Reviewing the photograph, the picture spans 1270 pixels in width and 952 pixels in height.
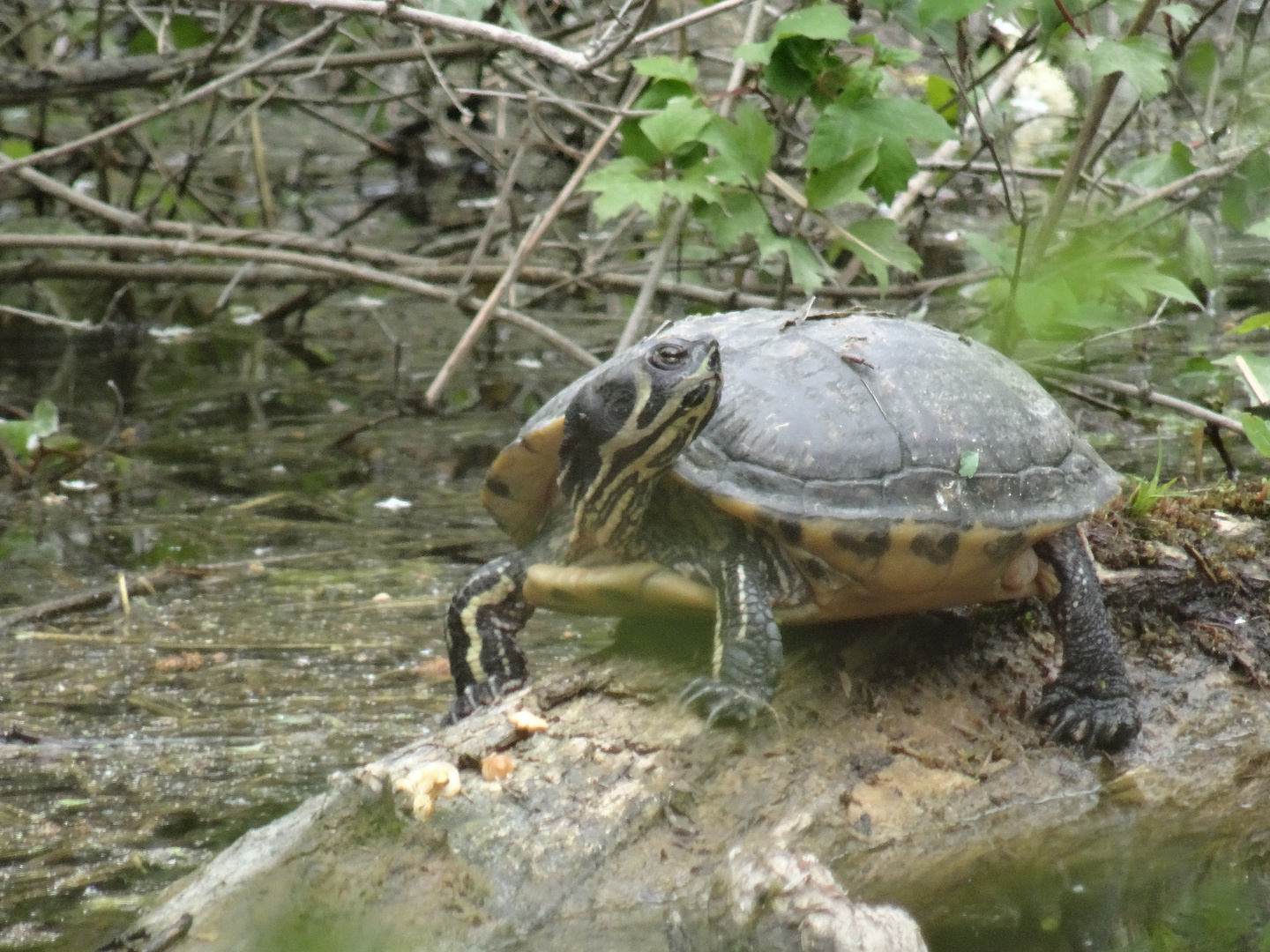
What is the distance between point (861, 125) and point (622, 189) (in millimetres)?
810

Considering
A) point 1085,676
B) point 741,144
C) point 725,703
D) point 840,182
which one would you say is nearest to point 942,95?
point 840,182

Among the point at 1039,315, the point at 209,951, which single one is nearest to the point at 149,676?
the point at 209,951

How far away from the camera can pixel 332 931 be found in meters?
2.43

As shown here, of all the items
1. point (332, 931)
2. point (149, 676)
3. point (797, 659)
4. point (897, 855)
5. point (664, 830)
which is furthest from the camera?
point (149, 676)

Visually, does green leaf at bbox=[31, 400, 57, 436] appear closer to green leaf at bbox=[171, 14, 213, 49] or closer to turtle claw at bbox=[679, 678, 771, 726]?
green leaf at bbox=[171, 14, 213, 49]

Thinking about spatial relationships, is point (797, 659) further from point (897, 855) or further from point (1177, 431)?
point (1177, 431)

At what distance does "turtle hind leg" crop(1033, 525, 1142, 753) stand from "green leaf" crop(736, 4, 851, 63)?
1.82 meters

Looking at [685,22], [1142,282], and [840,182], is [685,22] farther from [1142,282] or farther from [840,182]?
[1142,282]

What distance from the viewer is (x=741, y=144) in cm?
483

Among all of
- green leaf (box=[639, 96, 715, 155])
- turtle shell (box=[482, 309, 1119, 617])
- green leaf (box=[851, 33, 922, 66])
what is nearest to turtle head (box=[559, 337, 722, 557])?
turtle shell (box=[482, 309, 1119, 617])

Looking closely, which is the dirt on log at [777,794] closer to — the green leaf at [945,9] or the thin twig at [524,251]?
the green leaf at [945,9]

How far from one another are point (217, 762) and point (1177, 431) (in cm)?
457

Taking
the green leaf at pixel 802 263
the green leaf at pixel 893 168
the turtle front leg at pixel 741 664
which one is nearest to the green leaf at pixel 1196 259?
the green leaf at pixel 893 168

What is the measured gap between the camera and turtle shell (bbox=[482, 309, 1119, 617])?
3064mm
